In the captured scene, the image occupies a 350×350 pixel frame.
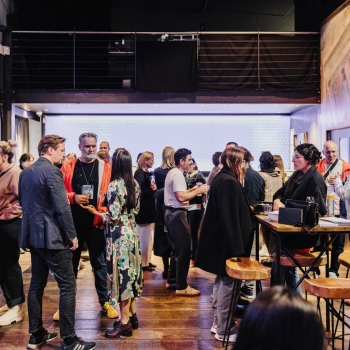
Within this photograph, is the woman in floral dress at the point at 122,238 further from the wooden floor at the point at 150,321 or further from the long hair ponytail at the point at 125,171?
the wooden floor at the point at 150,321

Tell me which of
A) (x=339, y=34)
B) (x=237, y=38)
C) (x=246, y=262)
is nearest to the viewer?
(x=246, y=262)

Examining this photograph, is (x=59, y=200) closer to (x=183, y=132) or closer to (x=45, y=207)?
(x=45, y=207)

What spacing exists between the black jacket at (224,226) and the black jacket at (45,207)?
1.06 meters

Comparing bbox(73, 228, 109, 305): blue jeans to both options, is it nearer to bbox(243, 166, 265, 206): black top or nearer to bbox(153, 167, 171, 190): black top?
bbox(153, 167, 171, 190): black top

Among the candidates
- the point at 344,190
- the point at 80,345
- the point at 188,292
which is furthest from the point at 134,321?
the point at 344,190

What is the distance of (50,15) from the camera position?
10.7m

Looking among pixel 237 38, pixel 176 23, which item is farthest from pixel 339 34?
pixel 176 23

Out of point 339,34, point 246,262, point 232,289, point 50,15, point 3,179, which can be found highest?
point 50,15

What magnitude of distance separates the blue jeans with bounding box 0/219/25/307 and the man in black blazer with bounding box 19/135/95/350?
2.30 ft

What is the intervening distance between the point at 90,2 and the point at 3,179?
26.7ft

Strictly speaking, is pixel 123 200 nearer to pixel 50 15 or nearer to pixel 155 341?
pixel 155 341

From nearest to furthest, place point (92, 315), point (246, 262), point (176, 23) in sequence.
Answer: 1. point (246, 262)
2. point (92, 315)
3. point (176, 23)

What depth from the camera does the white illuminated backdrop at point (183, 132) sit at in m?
11.1

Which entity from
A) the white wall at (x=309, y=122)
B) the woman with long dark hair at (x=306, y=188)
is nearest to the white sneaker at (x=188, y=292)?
the woman with long dark hair at (x=306, y=188)
